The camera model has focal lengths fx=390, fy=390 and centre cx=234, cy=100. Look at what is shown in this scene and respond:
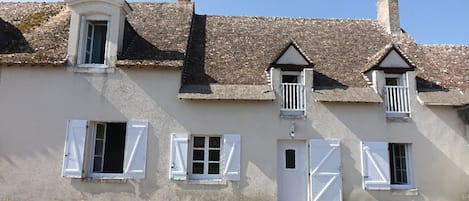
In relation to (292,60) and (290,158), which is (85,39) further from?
(290,158)

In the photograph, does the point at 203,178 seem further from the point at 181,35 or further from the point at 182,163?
the point at 181,35

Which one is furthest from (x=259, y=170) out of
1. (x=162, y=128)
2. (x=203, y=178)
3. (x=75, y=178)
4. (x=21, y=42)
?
(x=21, y=42)

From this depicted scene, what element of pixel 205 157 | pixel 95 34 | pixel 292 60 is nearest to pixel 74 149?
pixel 205 157

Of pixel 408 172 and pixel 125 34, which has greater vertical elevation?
pixel 125 34

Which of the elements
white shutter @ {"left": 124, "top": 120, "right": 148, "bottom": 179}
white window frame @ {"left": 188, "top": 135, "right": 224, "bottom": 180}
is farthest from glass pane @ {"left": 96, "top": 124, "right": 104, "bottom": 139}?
white window frame @ {"left": 188, "top": 135, "right": 224, "bottom": 180}

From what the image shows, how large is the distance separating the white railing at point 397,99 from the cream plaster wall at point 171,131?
0.26 meters

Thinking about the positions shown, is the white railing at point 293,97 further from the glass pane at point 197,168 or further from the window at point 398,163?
the window at point 398,163

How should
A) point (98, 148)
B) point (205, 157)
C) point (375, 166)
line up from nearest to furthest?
point (375, 166), point (205, 157), point (98, 148)

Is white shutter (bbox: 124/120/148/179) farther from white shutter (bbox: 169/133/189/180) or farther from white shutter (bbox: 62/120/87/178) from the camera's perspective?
white shutter (bbox: 62/120/87/178)

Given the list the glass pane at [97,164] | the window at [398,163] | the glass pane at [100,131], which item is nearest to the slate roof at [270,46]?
the window at [398,163]

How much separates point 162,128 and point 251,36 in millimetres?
5014

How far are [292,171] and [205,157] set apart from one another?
2.48 meters

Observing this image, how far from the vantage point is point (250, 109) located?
10992mm

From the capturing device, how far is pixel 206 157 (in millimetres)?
10953
